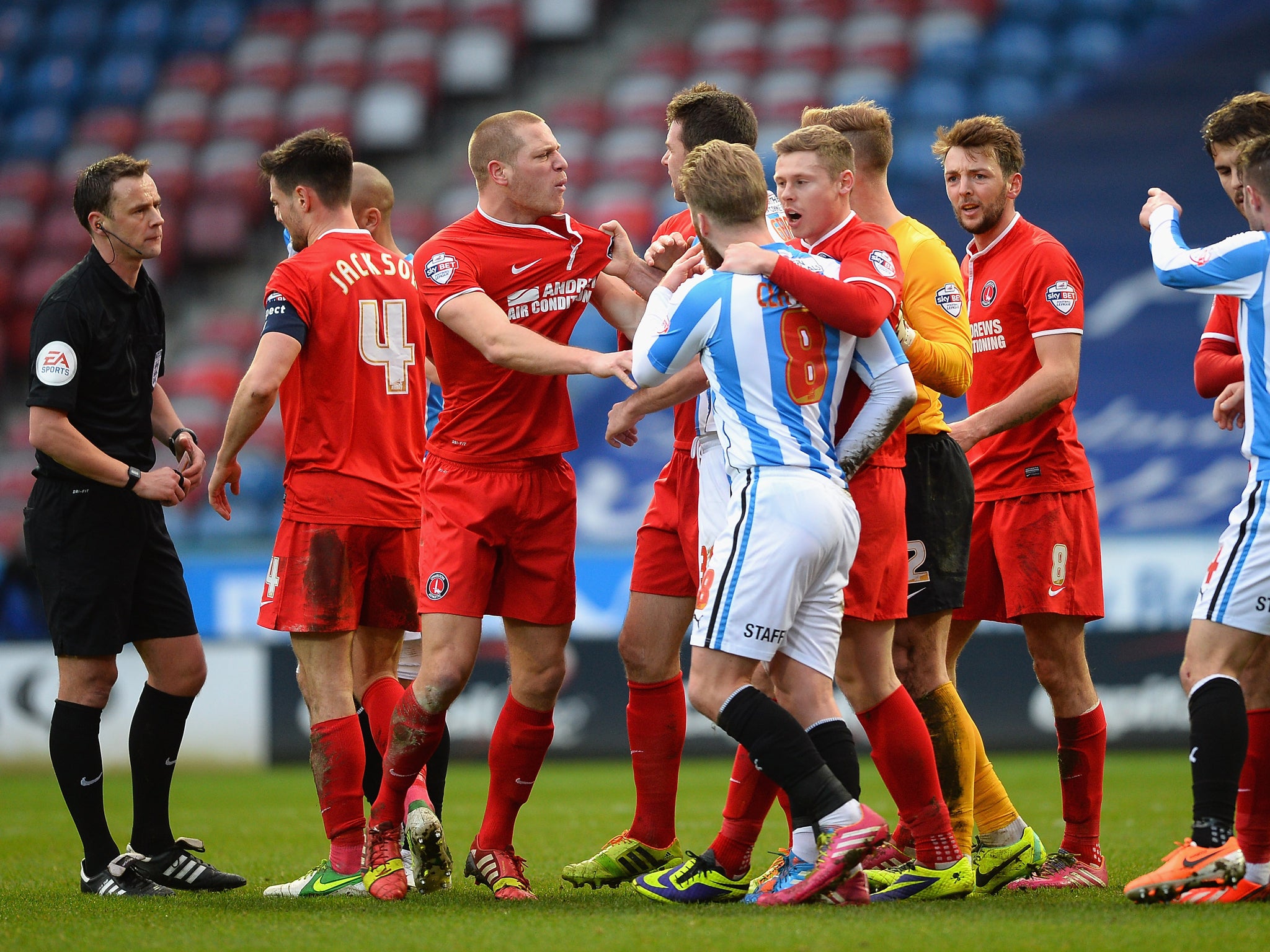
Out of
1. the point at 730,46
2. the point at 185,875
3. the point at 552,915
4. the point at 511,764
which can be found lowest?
the point at 185,875

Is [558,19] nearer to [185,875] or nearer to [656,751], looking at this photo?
[656,751]

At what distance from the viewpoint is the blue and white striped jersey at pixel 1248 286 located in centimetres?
411

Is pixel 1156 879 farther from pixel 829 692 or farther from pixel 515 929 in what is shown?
pixel 515 929

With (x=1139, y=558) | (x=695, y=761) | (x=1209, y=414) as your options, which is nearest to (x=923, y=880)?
(x=695, y=761)

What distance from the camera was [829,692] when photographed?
4.17m

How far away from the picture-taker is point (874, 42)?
14484 mm

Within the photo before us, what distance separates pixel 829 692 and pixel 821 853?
483 mm

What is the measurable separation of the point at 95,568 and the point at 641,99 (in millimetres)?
11361

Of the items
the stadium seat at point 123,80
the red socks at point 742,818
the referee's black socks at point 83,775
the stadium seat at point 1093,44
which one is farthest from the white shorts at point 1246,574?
the stadium seat at point 123,80

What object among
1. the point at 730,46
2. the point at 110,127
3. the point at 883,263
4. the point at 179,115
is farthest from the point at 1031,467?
the point at 110,127

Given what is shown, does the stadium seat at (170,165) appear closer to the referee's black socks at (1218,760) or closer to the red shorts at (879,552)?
the red shorts at (879,552)

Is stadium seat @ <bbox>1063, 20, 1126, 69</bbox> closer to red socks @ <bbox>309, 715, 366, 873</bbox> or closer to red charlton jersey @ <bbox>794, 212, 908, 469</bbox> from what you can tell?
red charlton jersey @ <bbox>794, 212, 908, 469</bbox>

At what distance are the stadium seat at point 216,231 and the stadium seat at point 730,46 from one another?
523cm

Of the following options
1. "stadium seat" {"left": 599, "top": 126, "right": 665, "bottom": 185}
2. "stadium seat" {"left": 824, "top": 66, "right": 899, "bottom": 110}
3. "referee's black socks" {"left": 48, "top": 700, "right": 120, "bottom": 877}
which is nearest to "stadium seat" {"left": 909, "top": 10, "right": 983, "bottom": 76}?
"stadium seat" {"left": 824, "top": 66, "right": 899, "bottom": 110}
